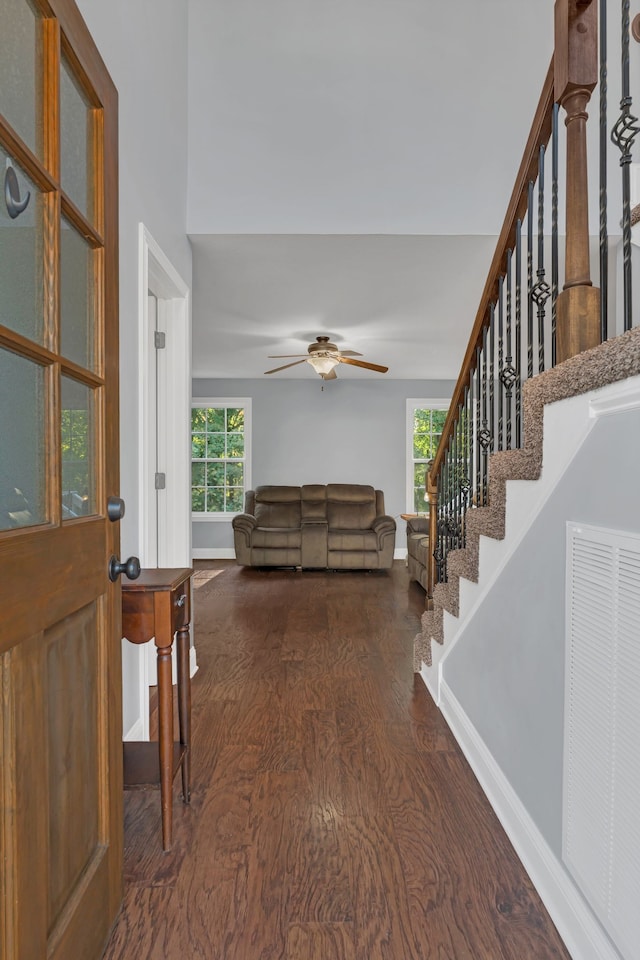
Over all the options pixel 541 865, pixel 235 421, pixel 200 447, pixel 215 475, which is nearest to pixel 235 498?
pixel 215 475

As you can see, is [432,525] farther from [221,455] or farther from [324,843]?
[221,455]

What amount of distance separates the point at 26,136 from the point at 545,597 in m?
1.51

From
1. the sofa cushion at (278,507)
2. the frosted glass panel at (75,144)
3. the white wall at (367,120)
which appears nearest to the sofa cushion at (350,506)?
the sofa cushion at (278,507)

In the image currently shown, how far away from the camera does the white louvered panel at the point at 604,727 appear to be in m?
1.08

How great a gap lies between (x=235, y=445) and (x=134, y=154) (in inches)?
231

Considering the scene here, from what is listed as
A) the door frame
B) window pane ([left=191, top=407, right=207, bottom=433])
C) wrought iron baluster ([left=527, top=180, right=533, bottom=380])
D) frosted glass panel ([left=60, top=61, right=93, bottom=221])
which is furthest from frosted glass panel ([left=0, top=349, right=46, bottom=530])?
→ window pane ([left=191, top=407, right=207, bottom=433])

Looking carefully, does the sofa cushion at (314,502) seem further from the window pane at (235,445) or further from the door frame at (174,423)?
the door frame at (174,423)

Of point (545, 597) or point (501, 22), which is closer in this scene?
point (545, 597)

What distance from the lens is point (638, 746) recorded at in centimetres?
106

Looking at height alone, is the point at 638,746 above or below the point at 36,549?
below

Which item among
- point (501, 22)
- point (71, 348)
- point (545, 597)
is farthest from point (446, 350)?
point (71, 348)

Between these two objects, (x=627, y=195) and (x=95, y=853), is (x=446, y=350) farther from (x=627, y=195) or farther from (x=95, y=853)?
(x=95, y=853)

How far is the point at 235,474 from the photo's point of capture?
26.4ft

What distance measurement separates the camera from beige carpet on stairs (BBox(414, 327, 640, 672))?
1126mm
